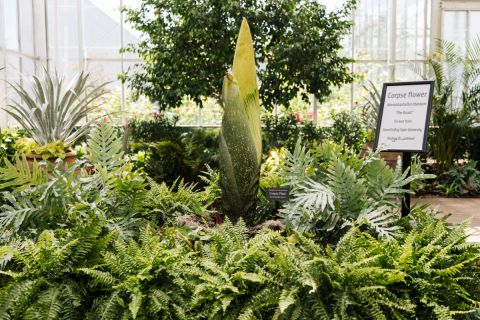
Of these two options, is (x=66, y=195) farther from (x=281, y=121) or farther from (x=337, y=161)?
(x=281, y=121)

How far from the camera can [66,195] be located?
2.55 metres

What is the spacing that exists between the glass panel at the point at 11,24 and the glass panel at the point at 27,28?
1.06 ft

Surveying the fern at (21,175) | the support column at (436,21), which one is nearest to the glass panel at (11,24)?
the fern at (21,175)

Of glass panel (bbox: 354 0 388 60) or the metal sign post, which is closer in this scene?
the metal sign post

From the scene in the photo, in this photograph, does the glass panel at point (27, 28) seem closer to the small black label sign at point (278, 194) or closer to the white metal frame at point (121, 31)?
the white metal frame at point (121, 31)

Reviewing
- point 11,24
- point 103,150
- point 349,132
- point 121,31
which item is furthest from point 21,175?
point 121,31

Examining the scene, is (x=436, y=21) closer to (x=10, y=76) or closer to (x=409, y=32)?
(x=409, y=32)

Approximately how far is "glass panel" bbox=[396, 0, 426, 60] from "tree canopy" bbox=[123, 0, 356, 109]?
3971mm

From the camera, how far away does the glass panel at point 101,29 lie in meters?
11.8

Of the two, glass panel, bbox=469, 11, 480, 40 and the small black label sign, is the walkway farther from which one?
glass panel, bbox=469, 11, 480, 40

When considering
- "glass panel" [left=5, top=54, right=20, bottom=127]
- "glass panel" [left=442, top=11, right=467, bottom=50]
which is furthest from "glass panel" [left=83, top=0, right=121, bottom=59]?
"glass panel" [left=442, top=11, right=467, bottom=50]

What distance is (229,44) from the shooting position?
26.2ft

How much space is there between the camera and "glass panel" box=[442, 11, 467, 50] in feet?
38.2

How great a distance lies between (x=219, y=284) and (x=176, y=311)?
19cm
